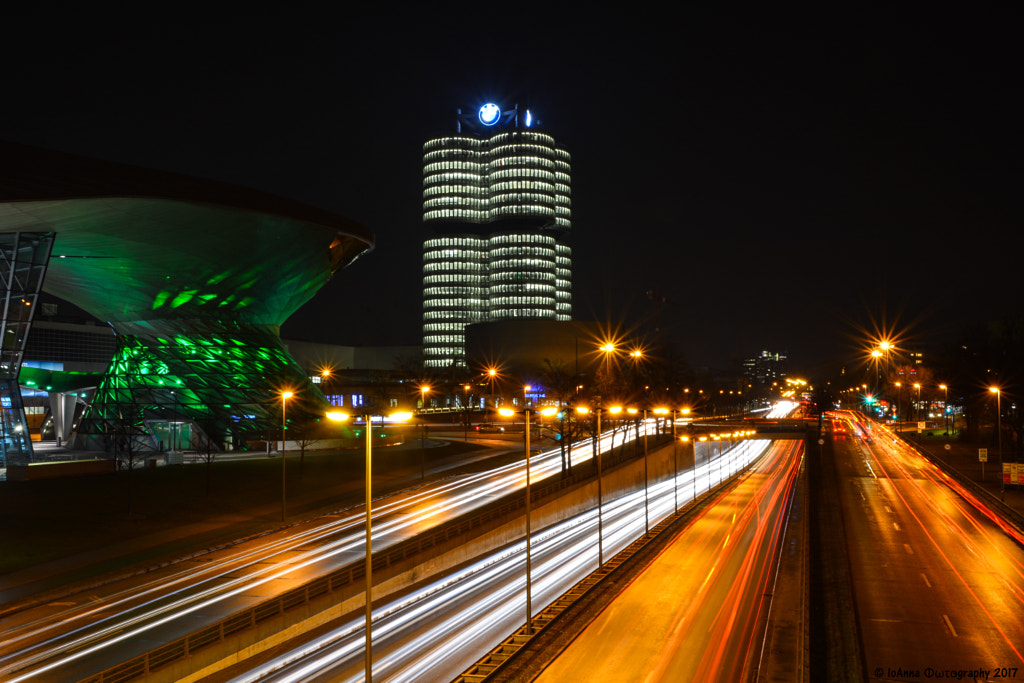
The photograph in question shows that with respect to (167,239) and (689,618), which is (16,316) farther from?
(689,618)

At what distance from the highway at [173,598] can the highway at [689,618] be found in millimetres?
9671

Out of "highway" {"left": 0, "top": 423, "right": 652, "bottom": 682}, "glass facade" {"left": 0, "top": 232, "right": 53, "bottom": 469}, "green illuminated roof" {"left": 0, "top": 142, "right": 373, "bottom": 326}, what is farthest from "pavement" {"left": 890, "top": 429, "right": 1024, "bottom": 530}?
"glass facade" {"left": 0, "top": 232, "right": 53, "bottom": 469}

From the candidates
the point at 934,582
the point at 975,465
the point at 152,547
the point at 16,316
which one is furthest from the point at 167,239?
the point at 975,465

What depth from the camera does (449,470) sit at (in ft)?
188

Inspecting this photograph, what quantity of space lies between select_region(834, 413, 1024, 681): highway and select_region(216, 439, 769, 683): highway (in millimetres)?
7537

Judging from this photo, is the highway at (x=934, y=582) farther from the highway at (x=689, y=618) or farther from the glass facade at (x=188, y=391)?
the glass facade at (x=188, y=391)

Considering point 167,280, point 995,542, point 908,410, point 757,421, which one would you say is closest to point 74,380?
point 167,280

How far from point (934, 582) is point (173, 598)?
23.7 m

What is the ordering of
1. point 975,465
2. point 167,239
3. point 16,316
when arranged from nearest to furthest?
point 16,316, point 167,239, point 975,465

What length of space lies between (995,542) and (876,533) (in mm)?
4747

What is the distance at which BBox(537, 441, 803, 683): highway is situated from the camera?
17922 millimetres

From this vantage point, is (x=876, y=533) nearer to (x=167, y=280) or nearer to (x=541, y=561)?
(x=541, y=561)

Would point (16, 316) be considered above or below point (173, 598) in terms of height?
above

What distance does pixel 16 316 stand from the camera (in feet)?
156
